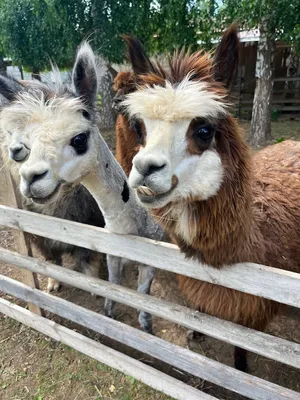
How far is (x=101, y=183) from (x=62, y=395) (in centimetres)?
173

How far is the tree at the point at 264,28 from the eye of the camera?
19.9ft

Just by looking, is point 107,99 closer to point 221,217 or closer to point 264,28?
point 264,28

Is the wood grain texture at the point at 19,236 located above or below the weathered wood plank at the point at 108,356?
above

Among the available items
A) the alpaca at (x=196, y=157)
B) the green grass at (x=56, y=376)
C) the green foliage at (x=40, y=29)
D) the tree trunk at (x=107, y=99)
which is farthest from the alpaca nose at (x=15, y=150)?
the tree trunk at (x=107, y=99)

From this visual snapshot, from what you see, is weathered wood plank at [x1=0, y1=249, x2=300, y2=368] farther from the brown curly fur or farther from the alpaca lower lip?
the alpaca lower lip

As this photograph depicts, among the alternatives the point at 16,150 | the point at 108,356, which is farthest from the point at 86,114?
the point at 108,356

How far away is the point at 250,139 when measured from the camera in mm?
8805

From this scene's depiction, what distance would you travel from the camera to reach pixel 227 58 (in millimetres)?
1454

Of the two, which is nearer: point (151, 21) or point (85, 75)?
point (85, 75)

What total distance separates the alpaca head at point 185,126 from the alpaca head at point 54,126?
49 cm

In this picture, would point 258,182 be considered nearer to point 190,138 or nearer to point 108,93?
point 190,138

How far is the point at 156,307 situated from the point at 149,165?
1093 mm

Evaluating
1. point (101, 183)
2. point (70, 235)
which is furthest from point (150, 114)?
point (70, 235)

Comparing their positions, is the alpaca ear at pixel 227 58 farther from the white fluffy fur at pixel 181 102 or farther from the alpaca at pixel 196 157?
the white fluffy fur at pixel 181 102
